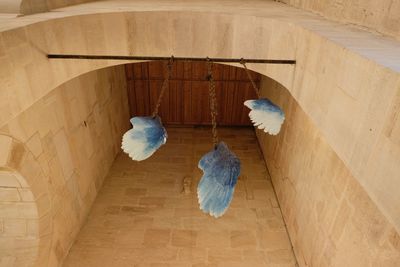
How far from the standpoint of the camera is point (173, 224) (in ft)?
16.8

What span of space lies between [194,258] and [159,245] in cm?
65

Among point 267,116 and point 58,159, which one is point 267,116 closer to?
point 267,116

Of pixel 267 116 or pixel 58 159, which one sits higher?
pixel 267 116

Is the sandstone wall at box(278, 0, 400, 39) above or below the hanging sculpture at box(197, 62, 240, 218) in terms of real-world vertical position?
above

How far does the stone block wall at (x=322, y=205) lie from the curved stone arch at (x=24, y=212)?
3.73 m

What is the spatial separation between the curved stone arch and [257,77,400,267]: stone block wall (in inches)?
147

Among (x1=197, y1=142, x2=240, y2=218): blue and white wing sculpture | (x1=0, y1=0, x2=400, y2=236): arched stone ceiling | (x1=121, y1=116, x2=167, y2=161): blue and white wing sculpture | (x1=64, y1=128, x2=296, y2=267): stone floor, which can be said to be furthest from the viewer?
(x1=64, y1=128, x2=296, y2=267): stone floor

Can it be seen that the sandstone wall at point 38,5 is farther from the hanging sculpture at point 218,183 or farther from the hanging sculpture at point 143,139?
the hanging sculpture at point 218,183

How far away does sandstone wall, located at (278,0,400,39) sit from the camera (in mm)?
2334

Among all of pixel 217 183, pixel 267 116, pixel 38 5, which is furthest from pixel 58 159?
pixel 267 116

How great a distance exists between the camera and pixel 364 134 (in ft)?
5.76

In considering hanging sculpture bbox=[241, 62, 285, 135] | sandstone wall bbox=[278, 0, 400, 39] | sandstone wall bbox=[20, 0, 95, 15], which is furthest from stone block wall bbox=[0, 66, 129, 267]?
sandstone wall bbox=[278, 0, 400, 39]

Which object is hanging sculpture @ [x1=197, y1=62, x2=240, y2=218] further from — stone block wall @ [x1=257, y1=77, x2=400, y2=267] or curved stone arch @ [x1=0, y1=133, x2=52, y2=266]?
curved stone arch @ [x1=0, y1=133, x2=52, y2=266]

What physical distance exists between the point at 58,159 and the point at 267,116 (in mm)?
3262
